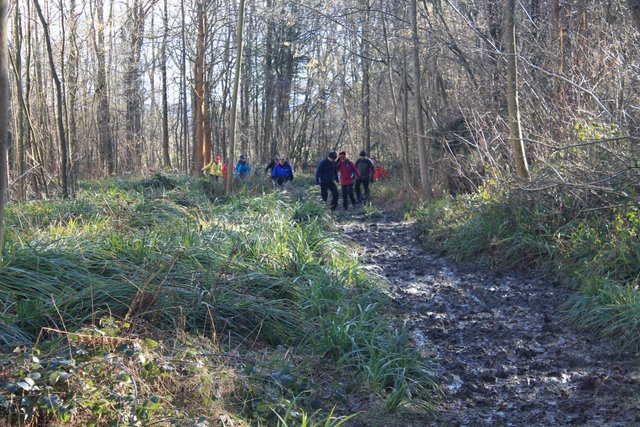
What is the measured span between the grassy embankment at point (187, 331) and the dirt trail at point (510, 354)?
359 millimetres

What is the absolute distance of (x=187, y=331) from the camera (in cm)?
501

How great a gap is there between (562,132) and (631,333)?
15.8 feet

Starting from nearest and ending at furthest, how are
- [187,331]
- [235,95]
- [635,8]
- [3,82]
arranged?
[3,82] → [187,331] → [635,8] → [235,95]

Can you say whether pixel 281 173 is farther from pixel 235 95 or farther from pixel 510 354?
pixel 510 354

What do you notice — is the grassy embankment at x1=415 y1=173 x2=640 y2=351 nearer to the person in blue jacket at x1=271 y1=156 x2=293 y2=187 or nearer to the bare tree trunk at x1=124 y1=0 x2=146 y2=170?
the person in blue jacket at x1=271 y1=156 x2=293 y2=187

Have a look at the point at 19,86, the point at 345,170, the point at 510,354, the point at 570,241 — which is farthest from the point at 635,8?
the point at 19,86

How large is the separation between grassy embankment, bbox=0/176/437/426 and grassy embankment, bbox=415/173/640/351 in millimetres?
2064

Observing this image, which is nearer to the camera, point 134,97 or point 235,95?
point 235,95

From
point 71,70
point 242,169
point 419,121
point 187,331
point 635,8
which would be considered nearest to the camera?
point 187,331

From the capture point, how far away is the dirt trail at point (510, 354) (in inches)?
178

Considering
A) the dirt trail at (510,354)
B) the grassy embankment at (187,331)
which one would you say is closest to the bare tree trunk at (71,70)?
the grassy embankment at (187,331)

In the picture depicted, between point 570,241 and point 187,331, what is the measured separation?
567 centimetres

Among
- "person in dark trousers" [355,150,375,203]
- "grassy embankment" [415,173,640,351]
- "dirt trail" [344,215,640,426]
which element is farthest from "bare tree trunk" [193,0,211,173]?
"dirt trail" [344,215,640,426]

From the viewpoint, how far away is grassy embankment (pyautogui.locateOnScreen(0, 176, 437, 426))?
3.49 m
